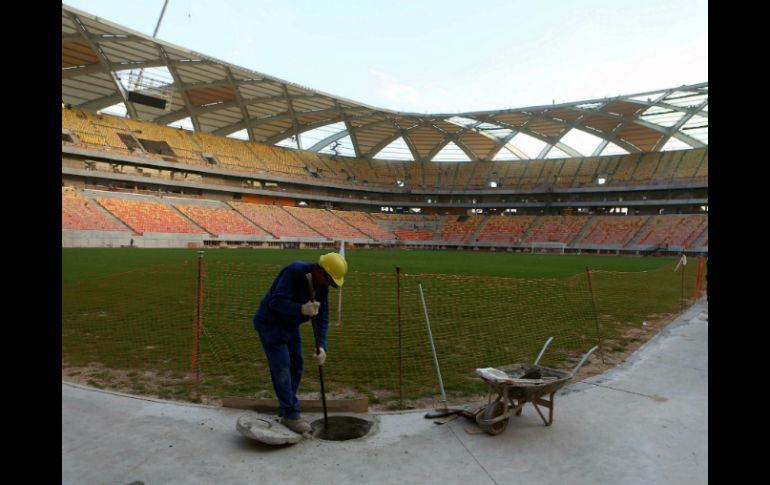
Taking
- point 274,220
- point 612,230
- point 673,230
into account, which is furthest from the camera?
point 612,230

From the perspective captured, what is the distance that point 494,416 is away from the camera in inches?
176

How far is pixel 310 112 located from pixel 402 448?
6005cm

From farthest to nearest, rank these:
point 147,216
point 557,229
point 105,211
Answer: point 557,229 → point 147,216 → point 105,211

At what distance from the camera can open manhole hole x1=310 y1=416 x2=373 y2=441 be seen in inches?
173

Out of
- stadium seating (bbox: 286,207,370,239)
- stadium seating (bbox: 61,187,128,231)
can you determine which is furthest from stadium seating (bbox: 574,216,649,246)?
stadium seating (bbox: 61,187,128,231)

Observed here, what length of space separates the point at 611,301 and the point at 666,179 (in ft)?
176

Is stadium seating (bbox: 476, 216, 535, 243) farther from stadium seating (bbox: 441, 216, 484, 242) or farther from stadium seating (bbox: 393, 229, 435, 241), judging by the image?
stadium seating (bbox: 393, 229, 435, 241)

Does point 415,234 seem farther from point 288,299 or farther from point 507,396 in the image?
point 288,299

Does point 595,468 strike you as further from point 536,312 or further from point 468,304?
point 468,304

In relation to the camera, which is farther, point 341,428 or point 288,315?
point 341,428

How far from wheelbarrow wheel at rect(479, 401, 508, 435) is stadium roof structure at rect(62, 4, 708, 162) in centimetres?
4237

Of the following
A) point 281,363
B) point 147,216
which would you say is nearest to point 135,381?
point 281,363
